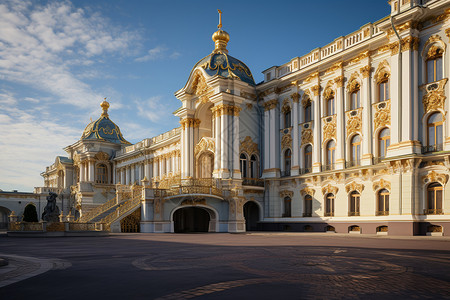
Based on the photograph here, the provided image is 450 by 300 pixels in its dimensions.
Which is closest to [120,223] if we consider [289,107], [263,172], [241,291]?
[263,172]

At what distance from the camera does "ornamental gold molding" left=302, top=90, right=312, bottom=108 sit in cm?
3691

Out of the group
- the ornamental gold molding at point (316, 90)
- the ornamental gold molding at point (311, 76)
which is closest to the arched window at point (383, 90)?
the ornamental gold molding at point (316, 90)

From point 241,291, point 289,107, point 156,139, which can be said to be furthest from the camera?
point 156,139

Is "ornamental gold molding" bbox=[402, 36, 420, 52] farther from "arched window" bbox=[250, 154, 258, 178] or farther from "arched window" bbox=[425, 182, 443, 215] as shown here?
"arched window" bbox=[250, 154, 258, 178]

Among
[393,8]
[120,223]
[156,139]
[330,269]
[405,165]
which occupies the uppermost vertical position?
[393,8]

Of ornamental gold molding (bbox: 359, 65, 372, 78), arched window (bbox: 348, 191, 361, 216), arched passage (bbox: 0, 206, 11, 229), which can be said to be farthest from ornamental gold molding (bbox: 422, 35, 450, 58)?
arched passage (bbox: 0, 206, 11, 229)

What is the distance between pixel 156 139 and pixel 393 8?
38.2 meters

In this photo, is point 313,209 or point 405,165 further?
point 313,209

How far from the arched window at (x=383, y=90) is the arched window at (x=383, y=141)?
7.46 ft

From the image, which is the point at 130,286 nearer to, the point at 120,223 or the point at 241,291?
the point at 241,291

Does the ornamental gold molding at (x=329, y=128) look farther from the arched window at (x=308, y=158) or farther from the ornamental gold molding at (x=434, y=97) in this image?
the ornamental gold molding at (x=434, y=97)

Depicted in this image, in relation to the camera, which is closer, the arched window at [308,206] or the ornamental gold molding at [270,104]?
the arched window at [308,206]

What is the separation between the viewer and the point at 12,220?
1329 inches

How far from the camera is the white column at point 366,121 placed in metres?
30.8
